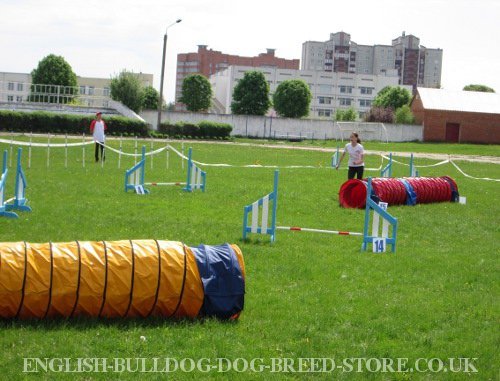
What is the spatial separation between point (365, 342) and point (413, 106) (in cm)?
7467

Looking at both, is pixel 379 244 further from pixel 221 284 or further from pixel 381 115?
pixel 381 115

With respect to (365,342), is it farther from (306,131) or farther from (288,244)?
(306,131)

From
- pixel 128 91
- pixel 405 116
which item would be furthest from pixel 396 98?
pixel 128 91

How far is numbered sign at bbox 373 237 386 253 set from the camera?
12.3 m

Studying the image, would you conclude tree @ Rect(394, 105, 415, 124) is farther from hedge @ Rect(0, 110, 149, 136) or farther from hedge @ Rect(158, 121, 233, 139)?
hedge @ Rect(0, 110, 149, 136)

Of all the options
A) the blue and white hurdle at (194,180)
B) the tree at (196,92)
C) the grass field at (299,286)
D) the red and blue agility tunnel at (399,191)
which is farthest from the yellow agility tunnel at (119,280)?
the tree at (196,92)

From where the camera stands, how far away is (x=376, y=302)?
9.12 meters

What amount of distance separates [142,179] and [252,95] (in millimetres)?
67294

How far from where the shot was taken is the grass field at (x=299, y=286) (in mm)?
7070

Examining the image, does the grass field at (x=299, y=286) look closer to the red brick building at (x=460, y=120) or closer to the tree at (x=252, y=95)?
the red brick building at (x=460, y=120)

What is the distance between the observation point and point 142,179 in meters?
19.4

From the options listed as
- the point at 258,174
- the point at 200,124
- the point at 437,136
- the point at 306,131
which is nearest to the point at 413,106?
the point at 437,136

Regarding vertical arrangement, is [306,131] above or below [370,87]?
below

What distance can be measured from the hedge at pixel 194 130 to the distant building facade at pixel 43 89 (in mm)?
15792
